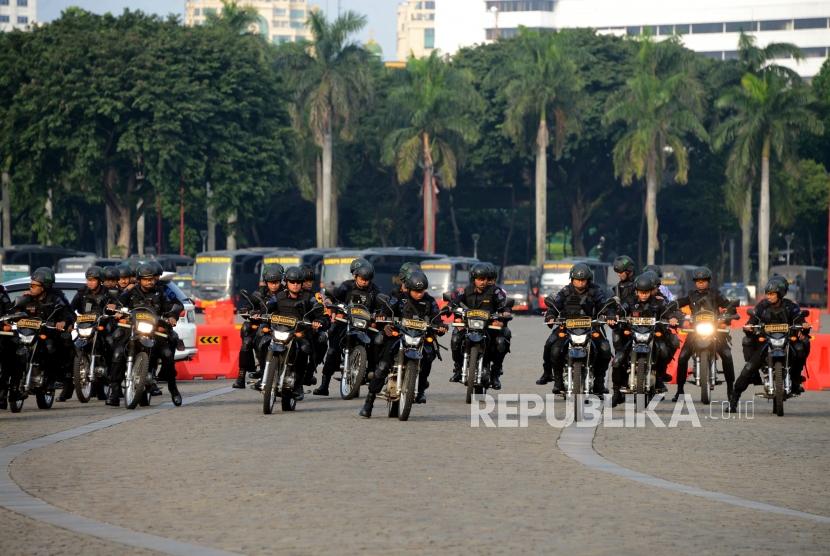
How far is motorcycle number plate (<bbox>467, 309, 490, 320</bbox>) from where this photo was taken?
18.9 meters

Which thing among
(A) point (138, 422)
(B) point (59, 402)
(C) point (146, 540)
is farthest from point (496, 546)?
(B) point (59, 402)

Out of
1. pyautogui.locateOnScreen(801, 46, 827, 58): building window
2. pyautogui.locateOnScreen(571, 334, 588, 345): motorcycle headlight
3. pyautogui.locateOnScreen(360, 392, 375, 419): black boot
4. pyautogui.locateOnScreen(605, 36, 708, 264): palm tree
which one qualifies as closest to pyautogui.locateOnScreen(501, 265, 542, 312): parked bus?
pyautogui.locateOnScreen(605, 36, 708, 264): palm tree

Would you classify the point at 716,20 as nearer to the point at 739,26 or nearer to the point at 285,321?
the point at 739,26

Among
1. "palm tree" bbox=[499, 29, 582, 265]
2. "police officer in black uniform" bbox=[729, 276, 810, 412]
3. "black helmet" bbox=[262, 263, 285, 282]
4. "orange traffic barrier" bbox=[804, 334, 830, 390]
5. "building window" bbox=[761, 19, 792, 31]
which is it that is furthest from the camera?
"building window" bbox=[761, 19, 792, 31]

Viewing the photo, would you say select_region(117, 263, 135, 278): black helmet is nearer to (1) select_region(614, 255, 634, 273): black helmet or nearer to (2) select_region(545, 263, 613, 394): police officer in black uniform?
(2) select_region(545, 263, 613, 394): police officer in black uniform

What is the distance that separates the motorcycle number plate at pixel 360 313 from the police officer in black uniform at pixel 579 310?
1954 millimetres

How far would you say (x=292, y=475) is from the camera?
1211 cm

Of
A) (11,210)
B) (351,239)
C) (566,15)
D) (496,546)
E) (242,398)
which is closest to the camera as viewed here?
(496,546)

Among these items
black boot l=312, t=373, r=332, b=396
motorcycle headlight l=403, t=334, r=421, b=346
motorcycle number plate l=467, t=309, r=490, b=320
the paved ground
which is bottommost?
black boot l=312, t=373, r=332, b=396

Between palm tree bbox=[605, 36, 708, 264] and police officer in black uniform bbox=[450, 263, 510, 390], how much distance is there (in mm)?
63234

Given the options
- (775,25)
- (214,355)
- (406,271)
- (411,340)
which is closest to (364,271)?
(406,271)

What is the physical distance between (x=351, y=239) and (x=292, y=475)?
275ft

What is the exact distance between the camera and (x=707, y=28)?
536 feet

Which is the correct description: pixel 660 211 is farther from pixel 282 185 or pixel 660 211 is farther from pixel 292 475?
pixel 292 475
